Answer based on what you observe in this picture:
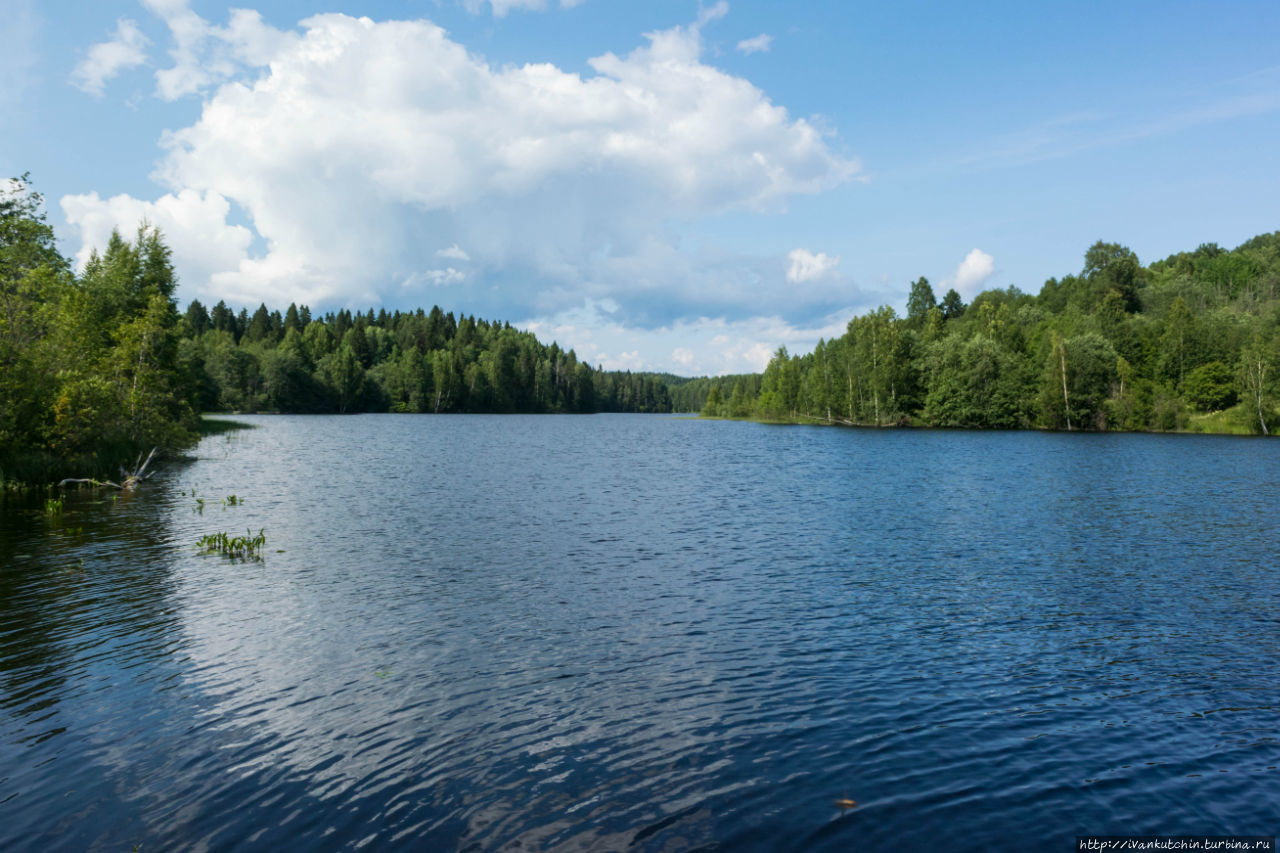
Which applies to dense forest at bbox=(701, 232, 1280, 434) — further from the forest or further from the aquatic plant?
the aquatic plant

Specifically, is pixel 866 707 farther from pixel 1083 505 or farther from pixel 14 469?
pixel 14 469

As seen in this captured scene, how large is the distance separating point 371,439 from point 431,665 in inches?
3092

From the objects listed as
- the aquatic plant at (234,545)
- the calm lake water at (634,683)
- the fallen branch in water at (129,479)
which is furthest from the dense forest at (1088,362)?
the fallen branch in water at (129,479)

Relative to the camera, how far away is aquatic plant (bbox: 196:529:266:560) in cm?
→ 2444

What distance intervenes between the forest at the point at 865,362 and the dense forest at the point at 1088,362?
13.3 inches

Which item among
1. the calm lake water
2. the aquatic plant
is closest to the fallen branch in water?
the calm lake water

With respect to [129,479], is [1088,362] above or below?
above

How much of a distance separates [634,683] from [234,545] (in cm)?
1862

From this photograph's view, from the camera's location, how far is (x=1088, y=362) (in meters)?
108

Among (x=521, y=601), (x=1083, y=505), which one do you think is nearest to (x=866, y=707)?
(x=521, y=601)

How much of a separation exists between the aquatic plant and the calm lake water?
0.61 meters

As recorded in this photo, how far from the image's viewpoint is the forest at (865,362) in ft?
127

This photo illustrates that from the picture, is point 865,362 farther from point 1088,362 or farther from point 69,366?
point 69,366

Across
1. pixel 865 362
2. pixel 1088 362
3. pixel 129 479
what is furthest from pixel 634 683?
pixel 865 362
